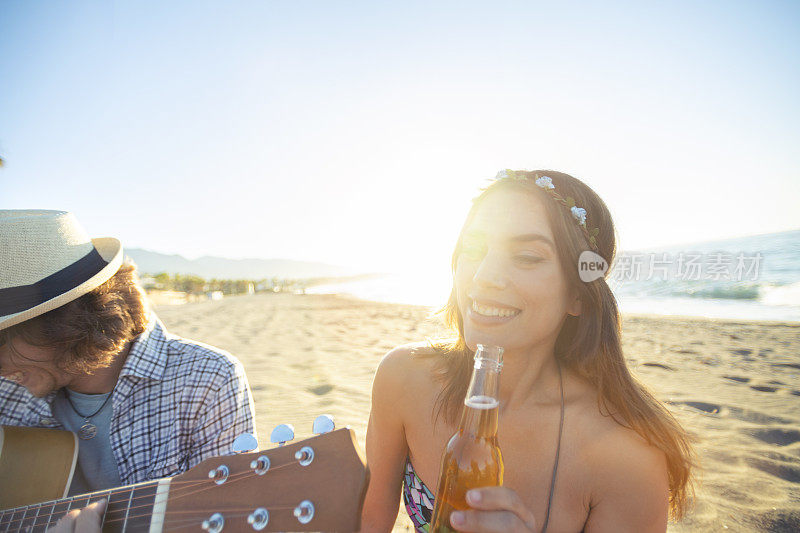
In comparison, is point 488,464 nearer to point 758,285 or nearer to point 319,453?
point 319,453

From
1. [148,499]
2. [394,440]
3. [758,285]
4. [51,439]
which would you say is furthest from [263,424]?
[758,285]

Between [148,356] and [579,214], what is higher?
[579,214]

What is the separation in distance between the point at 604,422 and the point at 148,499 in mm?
1677

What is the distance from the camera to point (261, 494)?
4.00 ft

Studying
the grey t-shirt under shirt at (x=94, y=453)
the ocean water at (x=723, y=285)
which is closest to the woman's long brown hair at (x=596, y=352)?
the grey t-shirt under shirt at (x=94, y=453)

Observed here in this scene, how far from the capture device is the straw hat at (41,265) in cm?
175

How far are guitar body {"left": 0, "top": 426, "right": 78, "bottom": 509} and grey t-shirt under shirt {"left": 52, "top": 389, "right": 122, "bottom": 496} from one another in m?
0.10

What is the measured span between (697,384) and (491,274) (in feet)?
18.5

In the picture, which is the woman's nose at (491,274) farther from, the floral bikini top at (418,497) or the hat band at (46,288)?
the hat band at (46,288)

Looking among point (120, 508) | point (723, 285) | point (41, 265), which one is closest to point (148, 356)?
point (41, 265)

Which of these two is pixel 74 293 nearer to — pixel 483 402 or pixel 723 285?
pixel 483 402

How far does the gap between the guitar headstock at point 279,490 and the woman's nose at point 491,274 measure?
0.71 meters

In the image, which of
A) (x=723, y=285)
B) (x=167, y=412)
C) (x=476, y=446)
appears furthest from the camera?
(x=723, y=285)

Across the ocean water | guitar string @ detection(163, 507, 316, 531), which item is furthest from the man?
the ocean water
